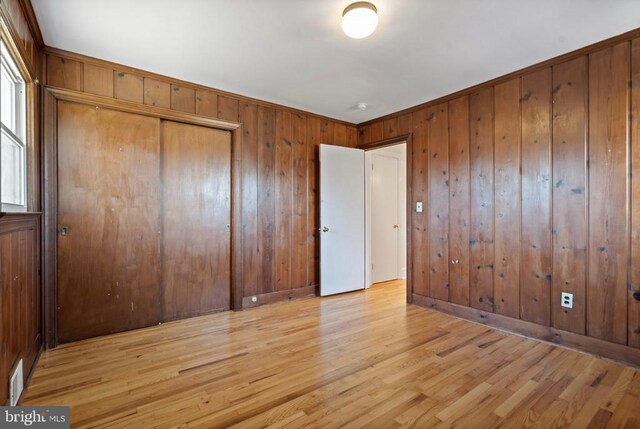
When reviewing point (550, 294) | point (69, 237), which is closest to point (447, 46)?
point (550, 294)

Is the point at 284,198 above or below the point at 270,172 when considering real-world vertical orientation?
below

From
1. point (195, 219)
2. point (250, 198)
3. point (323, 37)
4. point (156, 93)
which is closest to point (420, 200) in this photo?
point (250, 198)

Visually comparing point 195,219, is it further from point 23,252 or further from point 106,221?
point 23,252

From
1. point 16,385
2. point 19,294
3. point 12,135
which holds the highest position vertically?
point 12,135

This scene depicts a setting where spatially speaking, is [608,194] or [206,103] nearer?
[608,194]

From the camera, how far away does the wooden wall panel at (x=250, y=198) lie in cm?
364

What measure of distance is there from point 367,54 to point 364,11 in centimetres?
66

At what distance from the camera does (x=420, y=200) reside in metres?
3.83

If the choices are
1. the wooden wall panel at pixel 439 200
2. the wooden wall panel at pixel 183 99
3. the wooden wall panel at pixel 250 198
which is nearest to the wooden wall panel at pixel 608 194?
the wooden wall panel at pixel 439 200

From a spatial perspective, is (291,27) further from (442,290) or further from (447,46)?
(442,290)

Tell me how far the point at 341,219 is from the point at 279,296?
4.34 ft

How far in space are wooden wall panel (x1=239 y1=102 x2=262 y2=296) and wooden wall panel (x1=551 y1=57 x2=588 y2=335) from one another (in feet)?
9.73

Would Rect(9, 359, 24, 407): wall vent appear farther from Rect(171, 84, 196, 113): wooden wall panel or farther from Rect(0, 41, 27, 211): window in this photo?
Rect(171, 84, 196, 113): wooden wall panel

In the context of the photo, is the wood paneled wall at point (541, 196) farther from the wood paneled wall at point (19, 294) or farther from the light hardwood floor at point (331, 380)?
the wood paneled wall at point (19, 294)
